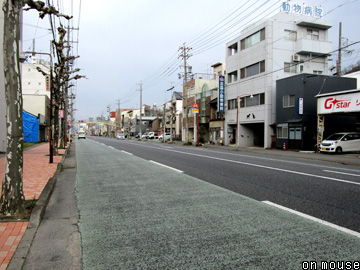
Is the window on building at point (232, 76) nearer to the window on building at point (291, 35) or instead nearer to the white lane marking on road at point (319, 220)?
the window on building at point (291, 35)

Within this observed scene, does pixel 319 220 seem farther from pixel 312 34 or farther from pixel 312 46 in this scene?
pixel 312 34

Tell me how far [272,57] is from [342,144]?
477 inches

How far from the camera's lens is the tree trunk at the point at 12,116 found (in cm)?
465

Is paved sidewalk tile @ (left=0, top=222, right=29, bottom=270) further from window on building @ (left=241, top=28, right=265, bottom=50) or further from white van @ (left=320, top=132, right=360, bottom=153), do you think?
window on building @ (left=241, top=28, right=265, bottom=50)

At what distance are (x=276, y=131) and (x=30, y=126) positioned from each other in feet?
91.5

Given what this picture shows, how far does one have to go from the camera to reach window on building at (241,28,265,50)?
101 ft

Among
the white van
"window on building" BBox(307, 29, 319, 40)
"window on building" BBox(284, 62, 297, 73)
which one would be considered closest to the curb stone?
the white van

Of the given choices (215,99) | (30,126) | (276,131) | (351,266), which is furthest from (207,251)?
(215,99)

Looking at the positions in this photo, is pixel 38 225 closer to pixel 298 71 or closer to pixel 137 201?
pixel 137 201

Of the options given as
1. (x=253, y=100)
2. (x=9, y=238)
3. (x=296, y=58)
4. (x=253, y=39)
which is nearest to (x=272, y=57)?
(x=296, y=58)

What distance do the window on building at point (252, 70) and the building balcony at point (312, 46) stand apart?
4.03 meters

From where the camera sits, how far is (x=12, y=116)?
4.68 m

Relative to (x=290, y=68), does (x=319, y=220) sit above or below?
below

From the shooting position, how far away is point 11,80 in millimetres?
4664
